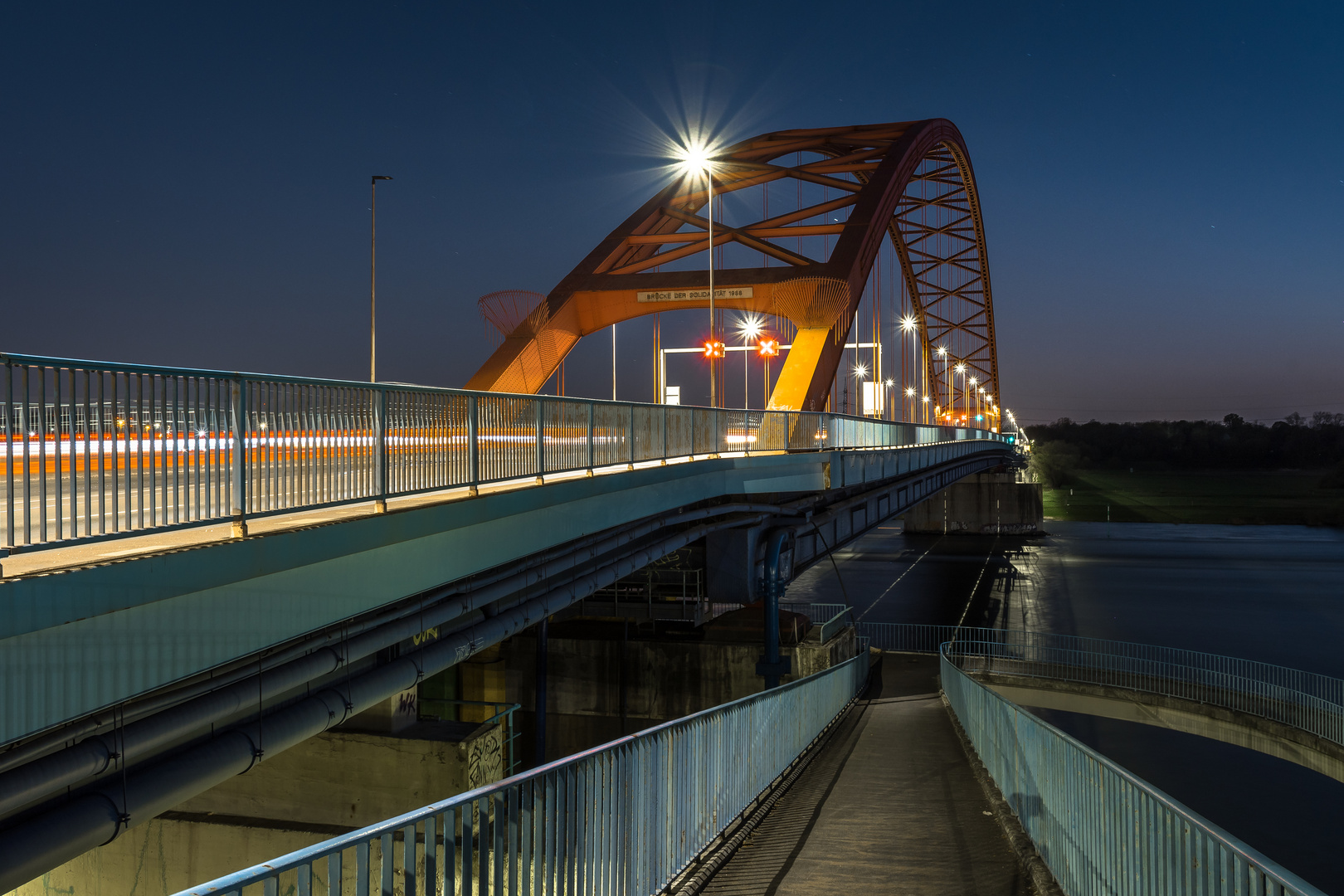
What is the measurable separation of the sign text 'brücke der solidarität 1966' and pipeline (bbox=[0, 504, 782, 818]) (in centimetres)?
2538

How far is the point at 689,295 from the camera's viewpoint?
36500 millimetres

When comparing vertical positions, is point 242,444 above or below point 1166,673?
above

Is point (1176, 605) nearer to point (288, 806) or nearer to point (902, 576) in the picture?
point (902, 576)

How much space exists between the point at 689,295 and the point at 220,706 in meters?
30.9

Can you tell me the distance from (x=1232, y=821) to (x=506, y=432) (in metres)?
31.8

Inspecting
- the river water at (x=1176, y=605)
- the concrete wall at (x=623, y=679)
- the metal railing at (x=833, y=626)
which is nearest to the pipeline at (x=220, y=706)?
the concrete wall at (x=623, y=679)

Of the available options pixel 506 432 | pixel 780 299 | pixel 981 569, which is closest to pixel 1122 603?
pixel 981 569

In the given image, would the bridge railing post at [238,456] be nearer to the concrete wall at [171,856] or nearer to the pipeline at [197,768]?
the pipeline at [197,768]

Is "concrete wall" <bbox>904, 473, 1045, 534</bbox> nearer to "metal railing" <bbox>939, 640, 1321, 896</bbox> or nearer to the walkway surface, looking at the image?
the walkway surface

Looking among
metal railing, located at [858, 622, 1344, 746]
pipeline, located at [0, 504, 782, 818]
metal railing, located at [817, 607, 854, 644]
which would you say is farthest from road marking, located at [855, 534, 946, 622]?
pipeline, located at [0, 504, 782, 818]

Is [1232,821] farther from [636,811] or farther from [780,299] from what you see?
[636,811]

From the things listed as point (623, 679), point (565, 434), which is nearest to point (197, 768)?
point (565, 434)

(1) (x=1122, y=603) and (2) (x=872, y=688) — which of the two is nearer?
(2) (x=872, y=688)

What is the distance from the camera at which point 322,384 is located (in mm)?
8422
